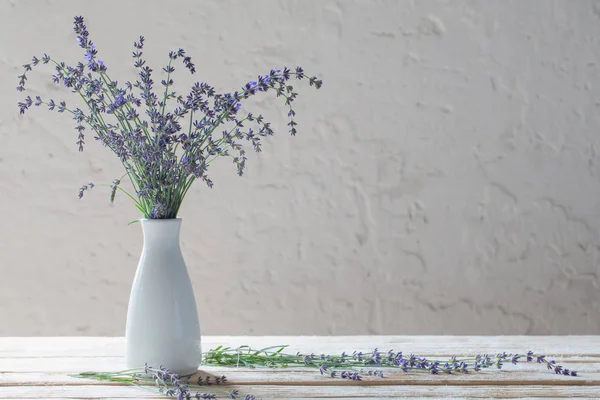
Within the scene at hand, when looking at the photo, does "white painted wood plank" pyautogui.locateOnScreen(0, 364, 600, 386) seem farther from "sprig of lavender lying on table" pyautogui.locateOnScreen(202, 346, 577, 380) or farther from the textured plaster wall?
the textured plaster wall

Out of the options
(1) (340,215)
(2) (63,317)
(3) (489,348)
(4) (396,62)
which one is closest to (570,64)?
(4) (396,62)

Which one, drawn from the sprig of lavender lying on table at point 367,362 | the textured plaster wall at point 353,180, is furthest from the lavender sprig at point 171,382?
the textured plaster wall at point 353,180

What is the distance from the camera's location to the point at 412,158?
2.10 m

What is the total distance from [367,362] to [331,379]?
97 mm

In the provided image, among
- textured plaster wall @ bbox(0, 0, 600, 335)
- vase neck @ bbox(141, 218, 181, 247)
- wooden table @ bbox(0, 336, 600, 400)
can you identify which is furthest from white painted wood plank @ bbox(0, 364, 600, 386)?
textured plaster wall @ bbox(0, 0, 600, 335)

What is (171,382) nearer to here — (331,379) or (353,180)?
(331,379)

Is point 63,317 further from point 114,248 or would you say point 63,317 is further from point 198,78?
point 198,78

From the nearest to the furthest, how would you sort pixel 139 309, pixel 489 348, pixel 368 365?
pixel 139 309
pixel 368 365
pixel 489 348

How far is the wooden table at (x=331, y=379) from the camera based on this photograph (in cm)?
90

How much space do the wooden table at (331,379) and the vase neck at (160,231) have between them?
22cm

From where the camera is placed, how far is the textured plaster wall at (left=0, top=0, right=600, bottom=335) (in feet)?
6.74

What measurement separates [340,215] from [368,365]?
1064 millimetres

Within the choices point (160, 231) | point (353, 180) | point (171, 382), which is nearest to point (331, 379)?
point (171, 382)

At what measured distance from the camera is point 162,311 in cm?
94
